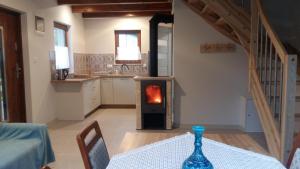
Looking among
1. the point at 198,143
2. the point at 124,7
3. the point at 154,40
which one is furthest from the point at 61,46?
Answer: the point at 198,143

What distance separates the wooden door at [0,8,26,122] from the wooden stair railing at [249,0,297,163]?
350 centimetres

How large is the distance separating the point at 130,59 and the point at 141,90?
2.57 meters

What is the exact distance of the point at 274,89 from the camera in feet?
8.43

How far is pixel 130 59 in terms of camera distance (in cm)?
669

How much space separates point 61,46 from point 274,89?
4.46 m

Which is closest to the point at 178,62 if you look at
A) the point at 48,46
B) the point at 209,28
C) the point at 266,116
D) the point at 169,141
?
the point at 209,28

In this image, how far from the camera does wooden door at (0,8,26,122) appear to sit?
3.70 meters

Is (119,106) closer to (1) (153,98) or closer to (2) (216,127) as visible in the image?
(1) (153,98)

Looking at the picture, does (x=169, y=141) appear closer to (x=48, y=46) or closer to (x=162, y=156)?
(x=162, y=156)

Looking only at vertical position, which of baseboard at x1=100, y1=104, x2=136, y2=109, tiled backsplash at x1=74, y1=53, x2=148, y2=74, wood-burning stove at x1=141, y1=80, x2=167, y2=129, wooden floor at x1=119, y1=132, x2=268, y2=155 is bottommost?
baseboard at x1=100, y1=104, x2=136, y2=109

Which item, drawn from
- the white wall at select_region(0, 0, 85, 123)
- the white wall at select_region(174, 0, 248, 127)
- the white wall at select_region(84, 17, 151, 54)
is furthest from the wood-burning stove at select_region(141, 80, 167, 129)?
the white wall at select_region(84, 17, 151, 54)

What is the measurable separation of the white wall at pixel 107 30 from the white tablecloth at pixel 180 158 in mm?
5313

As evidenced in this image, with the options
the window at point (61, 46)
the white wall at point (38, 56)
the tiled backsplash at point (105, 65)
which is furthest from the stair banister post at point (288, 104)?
the tiled backsplash at point (105, 65)

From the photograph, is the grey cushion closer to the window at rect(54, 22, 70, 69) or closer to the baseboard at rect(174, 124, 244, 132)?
the baseboard at rect(174, 124, 244, 132)
